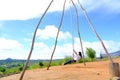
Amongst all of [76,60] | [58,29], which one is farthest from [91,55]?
[58,29]

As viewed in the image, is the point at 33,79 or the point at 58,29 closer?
the point at 33,79

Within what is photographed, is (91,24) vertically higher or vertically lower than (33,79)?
higher

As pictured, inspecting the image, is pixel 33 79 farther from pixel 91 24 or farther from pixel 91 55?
pixel 91 55

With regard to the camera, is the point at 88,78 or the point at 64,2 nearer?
the point at 88,78

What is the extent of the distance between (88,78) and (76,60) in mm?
10227

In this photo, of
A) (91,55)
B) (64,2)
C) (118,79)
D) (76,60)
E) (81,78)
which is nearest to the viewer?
(118,79)

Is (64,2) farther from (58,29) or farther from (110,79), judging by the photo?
(110,79)

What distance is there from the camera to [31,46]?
1062cm

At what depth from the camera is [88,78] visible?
1152cm

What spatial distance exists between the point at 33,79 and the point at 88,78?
2264 millimetres

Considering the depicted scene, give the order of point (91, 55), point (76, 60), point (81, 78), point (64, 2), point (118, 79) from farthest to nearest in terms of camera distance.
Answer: point (91, 55), point (76, 60), point (64, 2), point (81, 78), point (118, 79)

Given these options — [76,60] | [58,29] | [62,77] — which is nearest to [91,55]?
[76,60]

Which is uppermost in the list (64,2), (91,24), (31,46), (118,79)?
(64,2)

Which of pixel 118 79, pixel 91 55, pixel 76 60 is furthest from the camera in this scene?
pixel 91 55
